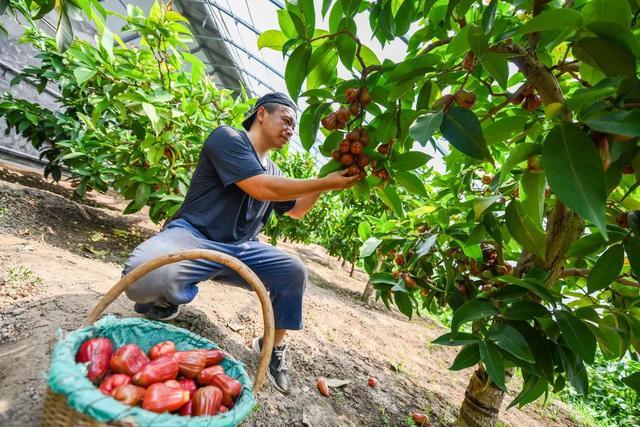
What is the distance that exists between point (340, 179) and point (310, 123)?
0.62ft

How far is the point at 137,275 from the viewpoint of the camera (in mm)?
898

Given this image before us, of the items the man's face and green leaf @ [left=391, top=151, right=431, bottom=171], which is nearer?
green leaf @ [left=391, top=151, right=431, bottom=171]

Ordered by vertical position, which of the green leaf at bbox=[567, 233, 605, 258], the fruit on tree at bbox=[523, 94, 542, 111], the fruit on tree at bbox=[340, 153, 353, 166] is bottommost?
the fruit on tree at bbox=[340, 153, 353, 166]

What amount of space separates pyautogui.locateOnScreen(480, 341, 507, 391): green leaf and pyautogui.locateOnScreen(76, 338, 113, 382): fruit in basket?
35.9 inches

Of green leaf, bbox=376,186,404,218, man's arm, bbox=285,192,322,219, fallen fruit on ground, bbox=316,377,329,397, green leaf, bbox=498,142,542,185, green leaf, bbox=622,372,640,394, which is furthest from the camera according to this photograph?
man's arm, bbox=285,192,322,219

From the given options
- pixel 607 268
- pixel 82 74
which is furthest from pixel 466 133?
pixel 82 74

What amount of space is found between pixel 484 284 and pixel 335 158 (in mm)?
741

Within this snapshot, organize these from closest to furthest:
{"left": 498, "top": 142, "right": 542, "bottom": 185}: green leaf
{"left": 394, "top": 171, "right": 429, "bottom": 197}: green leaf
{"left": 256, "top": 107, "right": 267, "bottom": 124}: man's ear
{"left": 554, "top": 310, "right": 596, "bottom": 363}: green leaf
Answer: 1. {"left": 498, "top": 142, "right": 542, "bottom": 185}: green leaf
2. {"left": 554, "top": 310, "right": 596, "bottom": 363}: green leaf
3. {"left": 394, "top": 171, "right": 429, "bottom": 197}: green leaf
4. {"left": 256, "top": 107, "right": 267, "bottom": 124}: man's ear

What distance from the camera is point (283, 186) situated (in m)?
1.38

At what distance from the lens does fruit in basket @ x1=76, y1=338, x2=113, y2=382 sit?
0.82m

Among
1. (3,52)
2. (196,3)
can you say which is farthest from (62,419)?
(196,3)

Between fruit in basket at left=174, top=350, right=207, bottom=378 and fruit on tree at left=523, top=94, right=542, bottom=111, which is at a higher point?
fruit on tree at left=523, top=94, right=542, bottom=111

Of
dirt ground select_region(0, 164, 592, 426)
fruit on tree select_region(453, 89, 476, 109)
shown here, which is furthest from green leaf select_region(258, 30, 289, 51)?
dirt ground select_region(0, 164, 592, 426)

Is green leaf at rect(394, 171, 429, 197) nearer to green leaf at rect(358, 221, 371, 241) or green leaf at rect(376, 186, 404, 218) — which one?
green leaf at rect(376, 186, 404, 218)
